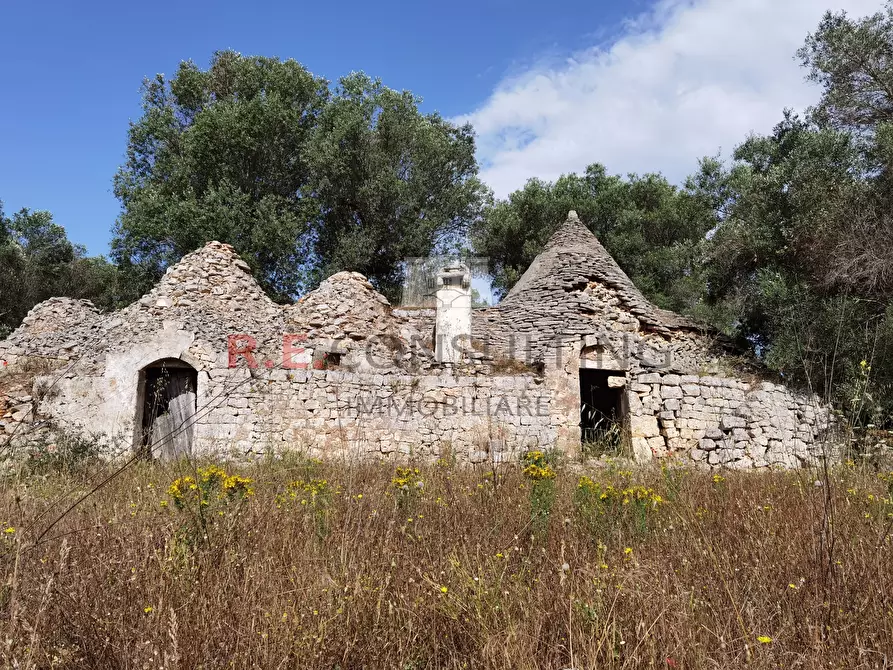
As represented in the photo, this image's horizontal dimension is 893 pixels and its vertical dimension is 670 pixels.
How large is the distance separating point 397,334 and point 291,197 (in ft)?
37.8

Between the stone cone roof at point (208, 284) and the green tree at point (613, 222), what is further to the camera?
the green tree at point (613, 222)

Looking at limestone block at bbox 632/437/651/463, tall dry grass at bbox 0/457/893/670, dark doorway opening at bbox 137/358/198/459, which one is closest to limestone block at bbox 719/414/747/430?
limestone block at bbox 632/437/651/463

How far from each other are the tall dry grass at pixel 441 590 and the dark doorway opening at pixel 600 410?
Result: 5504 mm

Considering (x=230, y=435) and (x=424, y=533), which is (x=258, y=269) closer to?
(x=230, y=435)

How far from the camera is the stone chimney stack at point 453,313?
11.1 m

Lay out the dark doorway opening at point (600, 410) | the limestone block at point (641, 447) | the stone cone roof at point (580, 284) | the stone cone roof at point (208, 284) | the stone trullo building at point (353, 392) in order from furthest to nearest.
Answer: the stone cone roof at point (580, 284) → the stone cone roof at point (208, 284) → the dark doorway opening at point (600, 410) → the limestone block at point (641, 447) → the stone trullo building at point (353, 392)

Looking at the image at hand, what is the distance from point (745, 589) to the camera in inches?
86.3

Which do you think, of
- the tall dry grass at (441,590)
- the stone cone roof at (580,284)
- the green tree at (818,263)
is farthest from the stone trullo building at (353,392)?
the tall dry grass at (441,590)

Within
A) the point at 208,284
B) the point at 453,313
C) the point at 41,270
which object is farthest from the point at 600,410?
the point at 41,270

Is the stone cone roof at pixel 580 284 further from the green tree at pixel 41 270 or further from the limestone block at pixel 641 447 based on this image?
the green tree at pixel 41 270

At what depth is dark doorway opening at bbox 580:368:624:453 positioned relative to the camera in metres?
8.62

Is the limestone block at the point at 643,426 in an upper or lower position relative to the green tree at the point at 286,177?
lower

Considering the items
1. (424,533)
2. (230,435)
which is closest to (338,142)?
(230,435)

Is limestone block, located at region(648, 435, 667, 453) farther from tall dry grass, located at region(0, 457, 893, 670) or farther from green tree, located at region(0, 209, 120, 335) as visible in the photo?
green tree, located at region(0, 209, 120, 335)
